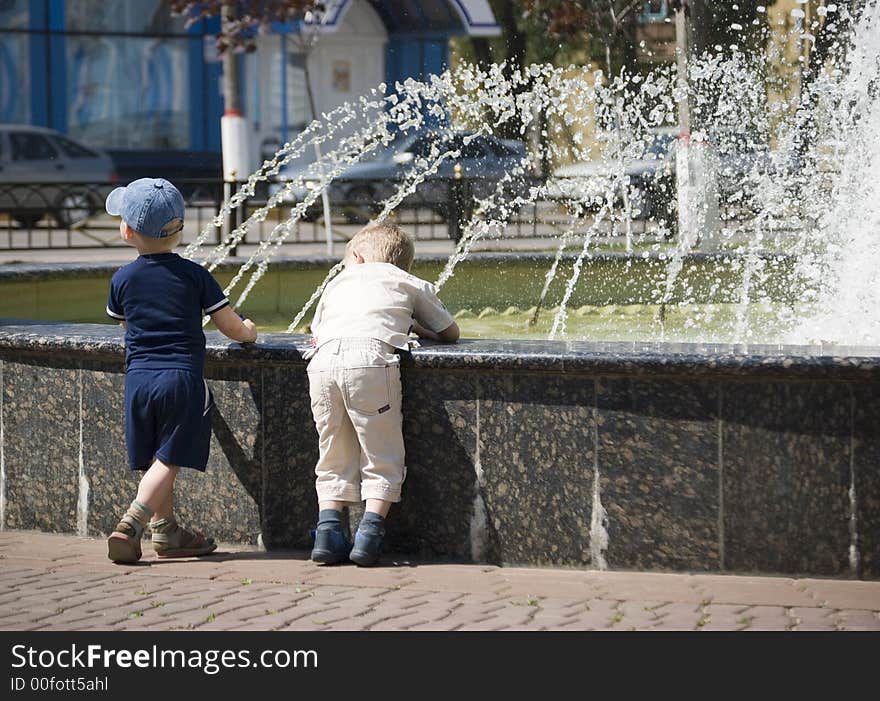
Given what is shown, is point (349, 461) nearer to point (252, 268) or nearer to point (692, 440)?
point (692, 440)

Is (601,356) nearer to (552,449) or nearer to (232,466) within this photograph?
(552,449)

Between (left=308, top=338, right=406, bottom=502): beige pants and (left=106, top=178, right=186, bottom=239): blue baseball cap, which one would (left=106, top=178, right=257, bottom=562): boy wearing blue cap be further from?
(left=308, top=338, right=406, bottom=502): beige pants

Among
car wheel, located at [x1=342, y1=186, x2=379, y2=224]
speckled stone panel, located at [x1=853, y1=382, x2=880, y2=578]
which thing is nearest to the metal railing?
car wheel, located at [x1=342, y1=186, x2=379, y2=224]

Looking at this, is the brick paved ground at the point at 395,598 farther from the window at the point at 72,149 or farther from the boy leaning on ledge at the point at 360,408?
the window at the point at 72,149

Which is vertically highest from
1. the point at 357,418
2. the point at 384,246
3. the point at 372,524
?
the point at 384,246

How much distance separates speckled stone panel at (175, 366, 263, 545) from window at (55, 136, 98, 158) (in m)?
23.0

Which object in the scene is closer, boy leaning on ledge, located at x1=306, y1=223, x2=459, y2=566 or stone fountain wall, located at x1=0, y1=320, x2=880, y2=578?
stone fountain wall, located at x1=0, y1=320, x2=880, y2=578

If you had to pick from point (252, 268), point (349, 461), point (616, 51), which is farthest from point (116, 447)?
point (616, 51)

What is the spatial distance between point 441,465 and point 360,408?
35 centimetres

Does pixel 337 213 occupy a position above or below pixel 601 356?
above

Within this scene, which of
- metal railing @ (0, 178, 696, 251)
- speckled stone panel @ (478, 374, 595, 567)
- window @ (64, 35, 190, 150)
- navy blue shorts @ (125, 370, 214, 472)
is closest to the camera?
speckled stone panel @ (478, 374, 595, 567)

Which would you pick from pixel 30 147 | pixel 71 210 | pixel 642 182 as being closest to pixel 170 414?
pixel 642 182

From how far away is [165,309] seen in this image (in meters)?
4.98

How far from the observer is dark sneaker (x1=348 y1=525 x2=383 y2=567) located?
4.86m
